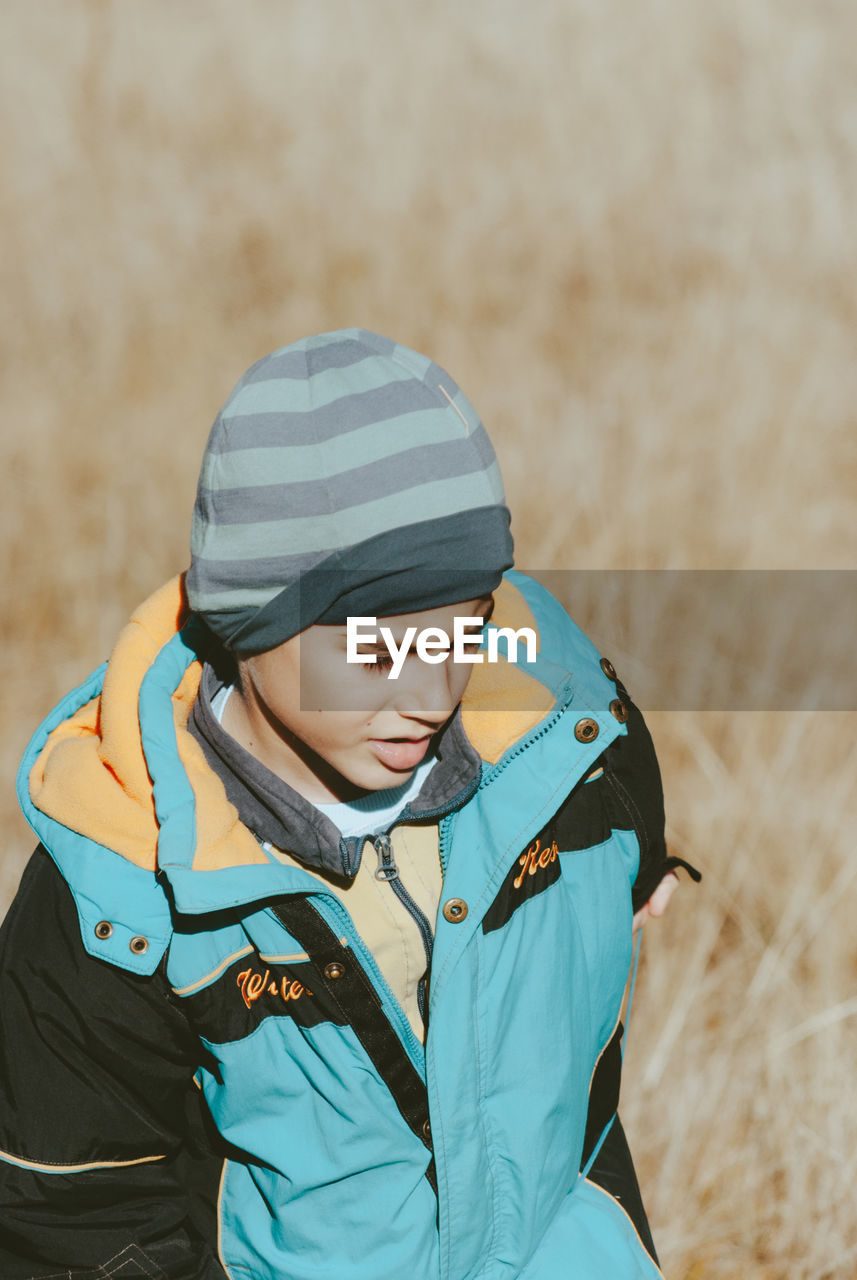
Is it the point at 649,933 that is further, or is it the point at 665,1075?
the point at 649,933

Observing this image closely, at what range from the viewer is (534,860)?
5.01 feet

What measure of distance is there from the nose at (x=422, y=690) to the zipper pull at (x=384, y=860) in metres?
0.19

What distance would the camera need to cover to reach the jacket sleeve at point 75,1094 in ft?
4.41

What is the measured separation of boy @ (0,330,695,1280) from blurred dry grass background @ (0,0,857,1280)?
3.48 ft

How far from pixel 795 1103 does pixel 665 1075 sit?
0.90ft

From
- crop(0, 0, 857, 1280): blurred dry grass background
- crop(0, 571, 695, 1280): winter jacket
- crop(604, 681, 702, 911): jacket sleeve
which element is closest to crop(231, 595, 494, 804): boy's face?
crop(0, 571, 695, 1280): winter jacket

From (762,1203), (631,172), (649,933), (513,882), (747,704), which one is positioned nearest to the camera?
(513,882)

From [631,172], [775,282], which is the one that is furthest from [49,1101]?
[631,172]

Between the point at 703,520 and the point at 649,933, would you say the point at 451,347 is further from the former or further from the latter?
the point at 649,933

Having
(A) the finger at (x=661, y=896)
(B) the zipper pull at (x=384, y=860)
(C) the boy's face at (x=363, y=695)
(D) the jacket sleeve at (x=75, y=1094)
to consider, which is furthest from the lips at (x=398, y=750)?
(A) the finger at (x=661, y=896)

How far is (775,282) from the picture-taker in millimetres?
4145

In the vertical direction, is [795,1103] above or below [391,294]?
below

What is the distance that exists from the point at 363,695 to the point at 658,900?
785 mm

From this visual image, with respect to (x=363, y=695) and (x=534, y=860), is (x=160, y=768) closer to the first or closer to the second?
(x=363, y=695)
